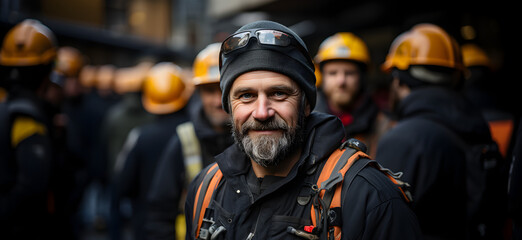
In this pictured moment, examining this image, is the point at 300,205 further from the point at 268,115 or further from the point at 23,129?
the point at 23,129

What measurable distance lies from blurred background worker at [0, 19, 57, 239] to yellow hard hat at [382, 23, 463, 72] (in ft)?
10.2

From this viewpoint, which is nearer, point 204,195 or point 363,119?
point 204,195

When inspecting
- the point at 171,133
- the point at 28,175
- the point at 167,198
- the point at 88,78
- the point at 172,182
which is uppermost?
the point at 88,78

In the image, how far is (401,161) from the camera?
3.04m

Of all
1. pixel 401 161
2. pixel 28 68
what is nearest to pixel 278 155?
pixel 401 161

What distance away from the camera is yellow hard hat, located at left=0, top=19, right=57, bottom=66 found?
13.8ft

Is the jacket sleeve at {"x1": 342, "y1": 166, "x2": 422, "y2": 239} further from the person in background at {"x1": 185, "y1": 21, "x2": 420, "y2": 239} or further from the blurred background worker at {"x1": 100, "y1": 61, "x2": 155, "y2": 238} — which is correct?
the blurred background worker at {"x1": 100, "y1": 61, "x2": 155, "y2": 238}

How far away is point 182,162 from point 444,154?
215cm

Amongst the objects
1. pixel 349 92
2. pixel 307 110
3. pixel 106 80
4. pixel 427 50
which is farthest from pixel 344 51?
pixel 106 80

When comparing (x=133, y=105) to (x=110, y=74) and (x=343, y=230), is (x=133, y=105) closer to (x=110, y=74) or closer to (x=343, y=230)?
(x=110, y=74)

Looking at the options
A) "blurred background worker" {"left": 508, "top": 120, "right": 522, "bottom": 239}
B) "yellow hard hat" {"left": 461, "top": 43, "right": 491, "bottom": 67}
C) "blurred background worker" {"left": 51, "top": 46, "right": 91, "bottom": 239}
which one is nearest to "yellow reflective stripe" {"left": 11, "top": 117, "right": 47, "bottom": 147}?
"blurred background worker" {"left": 51, "top": 46, "right": 91, "bottom": 239}

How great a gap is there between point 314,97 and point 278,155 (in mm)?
402

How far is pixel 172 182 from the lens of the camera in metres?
3.89

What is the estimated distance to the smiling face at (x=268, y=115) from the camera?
2.26 m
